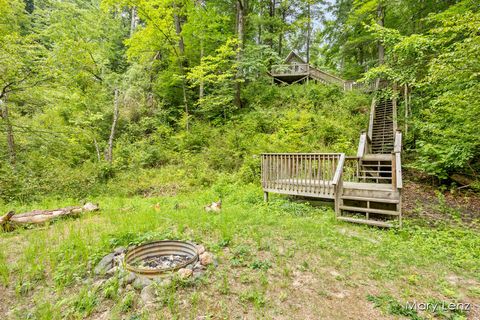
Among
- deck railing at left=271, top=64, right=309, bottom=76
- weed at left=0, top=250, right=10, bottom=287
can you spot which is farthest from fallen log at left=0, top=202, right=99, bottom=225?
deck railing at left=271, top=64, right=309, bottom=76

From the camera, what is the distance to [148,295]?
2.73 meters

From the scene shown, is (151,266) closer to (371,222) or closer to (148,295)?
(148,295)

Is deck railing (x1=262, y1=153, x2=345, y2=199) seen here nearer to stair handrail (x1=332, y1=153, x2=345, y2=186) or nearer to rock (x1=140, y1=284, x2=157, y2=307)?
stair handrail (x1=332, y1=153, x2=345, y2=186)

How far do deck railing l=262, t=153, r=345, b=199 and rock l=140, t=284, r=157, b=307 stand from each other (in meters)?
4.21

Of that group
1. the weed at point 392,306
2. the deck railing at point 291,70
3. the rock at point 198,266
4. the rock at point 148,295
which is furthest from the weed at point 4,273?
the deck railing at point 291,70

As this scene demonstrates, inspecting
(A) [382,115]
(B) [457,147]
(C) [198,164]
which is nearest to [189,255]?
(C) [198,164]

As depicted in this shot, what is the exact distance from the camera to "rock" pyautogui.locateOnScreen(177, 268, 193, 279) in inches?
117

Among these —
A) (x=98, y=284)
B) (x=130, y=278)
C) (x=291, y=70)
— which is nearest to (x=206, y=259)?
(x=130, y=278)

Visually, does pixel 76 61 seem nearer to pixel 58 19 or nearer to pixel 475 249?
pixel 58 19

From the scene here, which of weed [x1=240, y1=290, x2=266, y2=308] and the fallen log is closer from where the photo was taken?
weed [x1=240, y1=290, x2=266, y2=308]

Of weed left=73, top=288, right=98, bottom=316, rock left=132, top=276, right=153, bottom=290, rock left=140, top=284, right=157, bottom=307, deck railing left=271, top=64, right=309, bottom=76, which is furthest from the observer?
deck railing left=271, top=64, right=309, bottom=76

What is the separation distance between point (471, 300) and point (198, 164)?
8.64 m

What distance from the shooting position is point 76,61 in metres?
7.96

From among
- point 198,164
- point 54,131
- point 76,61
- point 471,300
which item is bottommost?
point 471,300
